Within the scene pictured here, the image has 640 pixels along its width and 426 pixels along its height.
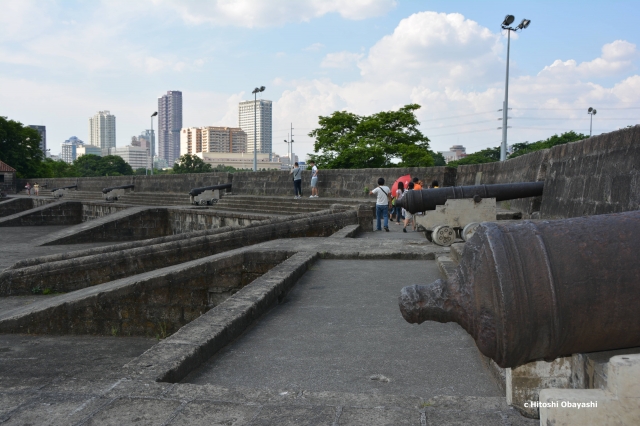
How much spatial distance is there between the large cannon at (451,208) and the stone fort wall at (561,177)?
1.01 metres

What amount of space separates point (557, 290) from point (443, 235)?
597cm

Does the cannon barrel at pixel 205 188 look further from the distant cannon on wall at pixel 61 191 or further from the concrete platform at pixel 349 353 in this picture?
the distant cannon on wall at pixel 61 191

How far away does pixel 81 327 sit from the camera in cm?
610

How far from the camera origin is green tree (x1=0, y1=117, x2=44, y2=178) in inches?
2036

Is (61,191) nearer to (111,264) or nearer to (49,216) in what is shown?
(49,216)

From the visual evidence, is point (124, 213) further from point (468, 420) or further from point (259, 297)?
point (468, 420)

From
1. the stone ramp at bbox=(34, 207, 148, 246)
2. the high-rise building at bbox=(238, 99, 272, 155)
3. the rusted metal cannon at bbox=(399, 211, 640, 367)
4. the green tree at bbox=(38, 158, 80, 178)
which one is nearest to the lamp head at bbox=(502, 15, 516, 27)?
the stone ramp at bbox=(34, 207, 148, 246)

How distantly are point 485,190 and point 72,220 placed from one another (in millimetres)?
21969

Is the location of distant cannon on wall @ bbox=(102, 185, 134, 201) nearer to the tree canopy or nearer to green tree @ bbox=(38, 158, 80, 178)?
the tree canopy

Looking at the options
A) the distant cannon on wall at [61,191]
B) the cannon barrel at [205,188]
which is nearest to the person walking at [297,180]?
the cannon barrel at [205,188]

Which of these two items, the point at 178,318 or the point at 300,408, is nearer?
the point at 300,408

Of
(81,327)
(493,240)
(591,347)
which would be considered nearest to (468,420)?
(591,347)

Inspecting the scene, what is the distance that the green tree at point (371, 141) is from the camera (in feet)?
121

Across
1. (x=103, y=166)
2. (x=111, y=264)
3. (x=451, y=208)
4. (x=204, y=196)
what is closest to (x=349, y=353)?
(x=451, y=208)
